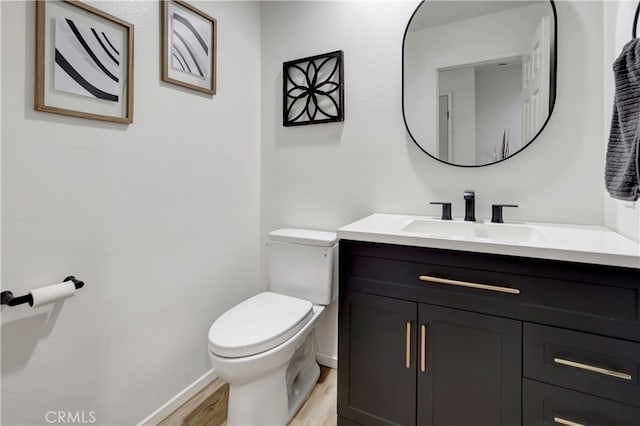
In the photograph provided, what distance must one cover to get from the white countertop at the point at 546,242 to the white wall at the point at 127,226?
86cm

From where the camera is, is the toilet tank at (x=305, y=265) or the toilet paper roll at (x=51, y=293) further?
the toilet tank at (x=305, y=265)

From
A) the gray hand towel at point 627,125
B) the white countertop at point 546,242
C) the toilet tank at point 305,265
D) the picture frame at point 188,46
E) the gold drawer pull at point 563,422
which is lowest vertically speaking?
the gold drawer pull at point 563,422

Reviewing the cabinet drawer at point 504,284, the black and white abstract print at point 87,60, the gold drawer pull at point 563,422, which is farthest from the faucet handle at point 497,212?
the black and white abstract print at point 87,60

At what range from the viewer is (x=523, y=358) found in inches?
38.7

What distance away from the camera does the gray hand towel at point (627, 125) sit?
87cm

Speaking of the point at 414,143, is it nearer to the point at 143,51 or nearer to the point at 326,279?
the point at 326,279

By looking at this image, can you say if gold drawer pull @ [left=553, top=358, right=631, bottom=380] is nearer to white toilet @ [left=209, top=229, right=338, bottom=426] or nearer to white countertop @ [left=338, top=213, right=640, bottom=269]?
white countertop @ [left=338, top=213, right=640, bottom=269]

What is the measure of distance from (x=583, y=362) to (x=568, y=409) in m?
0.16

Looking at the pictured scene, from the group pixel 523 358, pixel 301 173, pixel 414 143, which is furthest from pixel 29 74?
pixel 523 358

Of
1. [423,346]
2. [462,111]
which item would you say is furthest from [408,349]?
[462,111]

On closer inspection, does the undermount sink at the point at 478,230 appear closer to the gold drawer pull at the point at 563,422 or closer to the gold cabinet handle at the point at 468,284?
the gold cabinet handle at the point at 468,284

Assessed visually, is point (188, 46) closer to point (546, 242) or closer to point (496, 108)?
point (496, 108)

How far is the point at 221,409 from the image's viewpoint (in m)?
1.55

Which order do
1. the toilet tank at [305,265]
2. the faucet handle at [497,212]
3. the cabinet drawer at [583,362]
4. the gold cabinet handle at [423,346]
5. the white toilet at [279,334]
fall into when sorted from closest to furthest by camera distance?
the cabinet drawer at [583,362]
the gold cabinet handle at [423,346]
the white toilet at [279,334]
the faucet handle at [497,212]
the toilet tank at [305,265]
